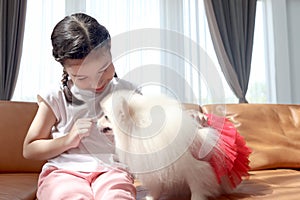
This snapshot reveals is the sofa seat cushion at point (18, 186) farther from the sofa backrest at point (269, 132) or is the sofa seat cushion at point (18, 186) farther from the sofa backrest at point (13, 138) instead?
the sofa backrest at point (269, 132)

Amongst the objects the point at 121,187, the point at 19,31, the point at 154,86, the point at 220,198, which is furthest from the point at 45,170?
the point at 19,31

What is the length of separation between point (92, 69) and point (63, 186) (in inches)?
12.1

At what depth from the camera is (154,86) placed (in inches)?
36.8

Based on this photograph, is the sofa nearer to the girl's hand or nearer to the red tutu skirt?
the red tutu skirt

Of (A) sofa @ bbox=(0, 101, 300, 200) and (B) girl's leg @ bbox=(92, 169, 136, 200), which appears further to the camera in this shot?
(A) sofa @ bbox=(0, 101, 300, 200)

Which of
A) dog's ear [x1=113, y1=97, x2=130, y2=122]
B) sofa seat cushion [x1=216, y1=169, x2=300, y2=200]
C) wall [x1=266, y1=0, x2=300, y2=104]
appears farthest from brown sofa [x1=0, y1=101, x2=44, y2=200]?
wall [x1=266, y1=0, x2=300, y2=104]

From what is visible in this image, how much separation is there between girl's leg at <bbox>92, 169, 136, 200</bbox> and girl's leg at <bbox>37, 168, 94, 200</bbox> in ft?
0.08

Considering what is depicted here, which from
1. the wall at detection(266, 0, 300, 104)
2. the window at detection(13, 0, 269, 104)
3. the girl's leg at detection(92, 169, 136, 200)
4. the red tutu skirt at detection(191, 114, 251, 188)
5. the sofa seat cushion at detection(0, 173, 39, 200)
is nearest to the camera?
the girl's leg at detection(92, 169, 136, 200)

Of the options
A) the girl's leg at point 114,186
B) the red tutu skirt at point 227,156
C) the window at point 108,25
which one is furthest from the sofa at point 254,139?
the window at point 108,25

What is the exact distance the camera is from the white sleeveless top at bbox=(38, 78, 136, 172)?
37.2 inches

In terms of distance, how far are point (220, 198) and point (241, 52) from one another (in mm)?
2387

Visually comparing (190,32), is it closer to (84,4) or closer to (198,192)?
(84,4)

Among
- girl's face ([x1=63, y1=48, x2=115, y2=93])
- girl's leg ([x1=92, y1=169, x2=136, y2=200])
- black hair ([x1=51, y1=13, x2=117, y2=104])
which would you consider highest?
black hair ([x1=51, y1=13, x2=117, y2=104])

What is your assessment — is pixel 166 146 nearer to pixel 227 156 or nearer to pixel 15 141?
pixel 227 156
